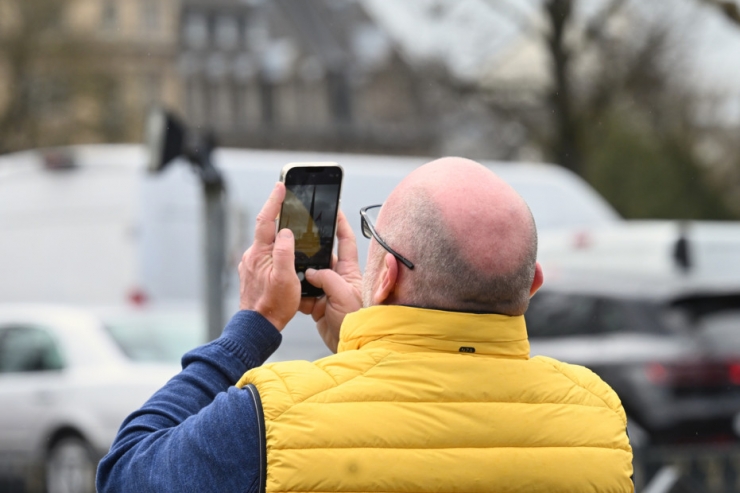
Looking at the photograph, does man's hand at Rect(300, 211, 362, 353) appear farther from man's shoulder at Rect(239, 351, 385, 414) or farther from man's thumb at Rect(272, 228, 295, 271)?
man's shoulder at Rect(239, 351, 385, 414)

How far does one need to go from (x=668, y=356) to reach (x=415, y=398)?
706 centimetres

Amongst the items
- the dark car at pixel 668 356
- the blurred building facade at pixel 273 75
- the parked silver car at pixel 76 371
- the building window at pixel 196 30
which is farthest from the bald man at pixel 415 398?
the building window at pixel 196 30

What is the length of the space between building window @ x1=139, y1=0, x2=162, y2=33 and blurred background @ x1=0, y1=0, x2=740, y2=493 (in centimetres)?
1665

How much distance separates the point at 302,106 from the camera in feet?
192

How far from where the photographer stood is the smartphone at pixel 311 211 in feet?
6.75

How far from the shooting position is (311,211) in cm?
209

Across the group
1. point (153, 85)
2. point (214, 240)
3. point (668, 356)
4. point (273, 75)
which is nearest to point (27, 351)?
point (214, 240)

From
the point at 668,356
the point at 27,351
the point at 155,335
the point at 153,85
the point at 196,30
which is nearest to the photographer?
the point at 668,356

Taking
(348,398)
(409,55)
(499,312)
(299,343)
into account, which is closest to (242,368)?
(348,398)

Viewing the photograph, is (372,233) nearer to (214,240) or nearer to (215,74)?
(214,240)

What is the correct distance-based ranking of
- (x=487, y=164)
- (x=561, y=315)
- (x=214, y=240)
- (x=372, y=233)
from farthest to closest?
(x=487, y=164) < (x=561, y=315) < (x=214, y=240) < (x=372, y=233)

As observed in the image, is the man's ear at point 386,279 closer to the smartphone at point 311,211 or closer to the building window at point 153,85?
the smartphone at point 311,211

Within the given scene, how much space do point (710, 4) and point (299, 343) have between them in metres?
4.09

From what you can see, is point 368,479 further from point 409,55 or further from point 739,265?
point 409,55
